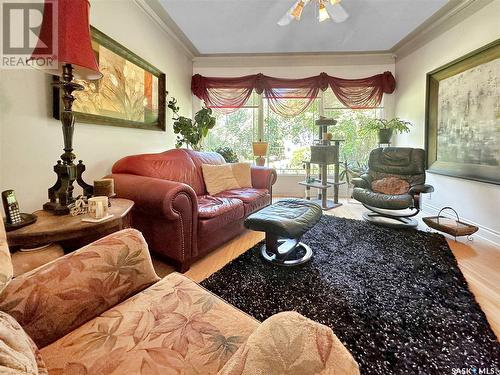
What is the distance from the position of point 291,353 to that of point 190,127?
3505 mm

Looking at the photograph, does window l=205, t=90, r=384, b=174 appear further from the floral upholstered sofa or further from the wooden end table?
the floral upholstered sofa

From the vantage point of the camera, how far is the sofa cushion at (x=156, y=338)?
638 millimetres

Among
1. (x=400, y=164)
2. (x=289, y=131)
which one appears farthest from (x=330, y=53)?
(x=400, y=164)

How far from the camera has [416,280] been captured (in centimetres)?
175

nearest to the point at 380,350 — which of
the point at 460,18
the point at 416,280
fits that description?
the point at 416,280

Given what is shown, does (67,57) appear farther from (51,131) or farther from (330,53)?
(330,53)

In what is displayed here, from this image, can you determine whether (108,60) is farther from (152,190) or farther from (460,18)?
(460,18)

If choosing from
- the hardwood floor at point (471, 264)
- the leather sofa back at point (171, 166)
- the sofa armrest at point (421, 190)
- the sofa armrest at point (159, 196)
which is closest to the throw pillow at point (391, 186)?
the sofa armrest at point (421, 190)

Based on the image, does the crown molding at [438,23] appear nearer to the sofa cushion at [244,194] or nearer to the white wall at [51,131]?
the sofa cushion at [244,194]

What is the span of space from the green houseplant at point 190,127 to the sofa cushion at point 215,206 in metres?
1.48

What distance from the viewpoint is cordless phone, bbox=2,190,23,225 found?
3.62 feet

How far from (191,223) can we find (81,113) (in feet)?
4.17

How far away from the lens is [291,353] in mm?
448

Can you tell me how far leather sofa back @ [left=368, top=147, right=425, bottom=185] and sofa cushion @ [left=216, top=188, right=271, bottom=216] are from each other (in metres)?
1.64
